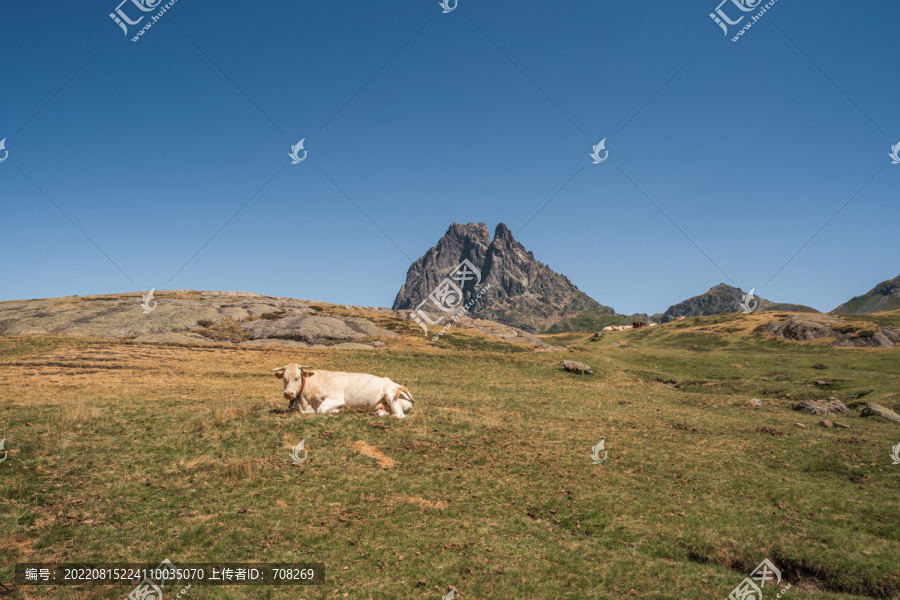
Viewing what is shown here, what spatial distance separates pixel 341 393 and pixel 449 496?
998cm

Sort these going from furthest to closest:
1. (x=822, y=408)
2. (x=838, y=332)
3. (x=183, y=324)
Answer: (x=838, y=332) < (x=183, y=324) < (x=822, y=408)

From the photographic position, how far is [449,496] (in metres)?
13.2

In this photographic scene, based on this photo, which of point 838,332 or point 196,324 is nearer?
point 196,324

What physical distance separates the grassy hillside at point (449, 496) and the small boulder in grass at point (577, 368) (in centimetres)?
2174

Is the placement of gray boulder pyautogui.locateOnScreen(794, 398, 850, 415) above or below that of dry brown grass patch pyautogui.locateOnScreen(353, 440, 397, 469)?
below

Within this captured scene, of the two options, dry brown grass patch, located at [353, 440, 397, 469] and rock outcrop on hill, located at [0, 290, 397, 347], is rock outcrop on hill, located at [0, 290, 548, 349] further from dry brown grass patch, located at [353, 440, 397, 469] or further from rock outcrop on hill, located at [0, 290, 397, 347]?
dry brown grass patch, located at [353, 440, 397, 469]

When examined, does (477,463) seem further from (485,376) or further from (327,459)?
(485,376)

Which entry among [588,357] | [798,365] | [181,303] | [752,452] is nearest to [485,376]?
[588,357]

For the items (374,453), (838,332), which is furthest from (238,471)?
(838,332)

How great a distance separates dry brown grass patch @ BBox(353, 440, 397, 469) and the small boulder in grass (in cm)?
3835

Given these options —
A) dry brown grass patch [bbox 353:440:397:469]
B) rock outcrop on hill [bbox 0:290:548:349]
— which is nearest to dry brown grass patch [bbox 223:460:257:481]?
dry brown grass patch [bbox 353:440:397:469]

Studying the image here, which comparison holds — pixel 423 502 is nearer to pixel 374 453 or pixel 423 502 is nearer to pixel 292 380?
pixel 374 453

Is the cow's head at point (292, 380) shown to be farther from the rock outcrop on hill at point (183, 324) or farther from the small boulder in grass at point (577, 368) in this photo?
the rock outcrop on hill at point (183, 324)

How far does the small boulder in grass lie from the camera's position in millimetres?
50312
